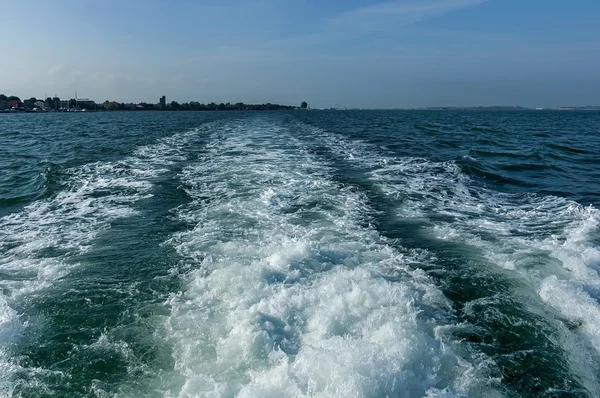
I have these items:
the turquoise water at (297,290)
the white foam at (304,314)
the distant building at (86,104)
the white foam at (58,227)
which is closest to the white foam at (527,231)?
the turquoise water at (297,290)

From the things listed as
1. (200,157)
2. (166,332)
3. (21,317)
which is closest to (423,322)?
(166,332)

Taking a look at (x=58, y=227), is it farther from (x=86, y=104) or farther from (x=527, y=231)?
(x=86, y=104)

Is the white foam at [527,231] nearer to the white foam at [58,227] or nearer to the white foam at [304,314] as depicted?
the white foam at [304,314]

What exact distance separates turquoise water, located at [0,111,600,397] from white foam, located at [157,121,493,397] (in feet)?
0.09

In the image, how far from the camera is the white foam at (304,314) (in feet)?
13.9

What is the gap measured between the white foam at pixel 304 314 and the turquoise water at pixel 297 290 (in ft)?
0.09

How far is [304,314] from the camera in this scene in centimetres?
551

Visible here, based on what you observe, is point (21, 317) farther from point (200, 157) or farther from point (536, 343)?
point (200, 157)

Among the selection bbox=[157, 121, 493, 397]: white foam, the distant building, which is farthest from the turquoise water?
the distant building

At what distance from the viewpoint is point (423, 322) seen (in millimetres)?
5434

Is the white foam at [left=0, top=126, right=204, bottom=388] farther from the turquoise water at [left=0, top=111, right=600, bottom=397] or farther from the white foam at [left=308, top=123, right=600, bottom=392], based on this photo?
the white foam at [left=308, top=123, right=600, bottom=392]

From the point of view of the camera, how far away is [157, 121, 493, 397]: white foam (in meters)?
4.23

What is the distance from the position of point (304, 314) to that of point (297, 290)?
634 mm

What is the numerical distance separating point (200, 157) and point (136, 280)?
13714mm
